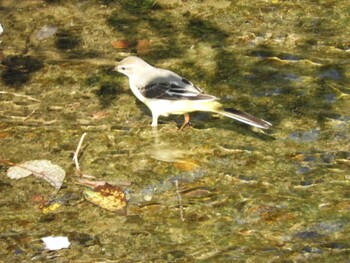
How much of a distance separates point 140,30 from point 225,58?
126cm

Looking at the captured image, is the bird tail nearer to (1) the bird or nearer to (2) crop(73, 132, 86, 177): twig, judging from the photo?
(1) the bird

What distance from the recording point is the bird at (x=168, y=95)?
8.34m

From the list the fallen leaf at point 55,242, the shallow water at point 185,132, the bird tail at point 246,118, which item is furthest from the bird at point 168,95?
the fallen leaf at point 55,242

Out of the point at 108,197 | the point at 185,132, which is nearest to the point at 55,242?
the point at 108,197

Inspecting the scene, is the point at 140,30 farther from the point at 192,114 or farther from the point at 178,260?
the point at 178,260

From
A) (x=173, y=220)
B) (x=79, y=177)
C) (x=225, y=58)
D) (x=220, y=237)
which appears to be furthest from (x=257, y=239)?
(x=225, y=58)

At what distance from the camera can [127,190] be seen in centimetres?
766

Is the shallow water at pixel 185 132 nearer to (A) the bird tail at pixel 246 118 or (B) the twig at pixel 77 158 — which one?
(B) the twig at pixel 77 158

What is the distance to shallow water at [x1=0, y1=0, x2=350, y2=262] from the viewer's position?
22.8ft

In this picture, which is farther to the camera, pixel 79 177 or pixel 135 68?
pixel 135 68

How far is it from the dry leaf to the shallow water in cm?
9

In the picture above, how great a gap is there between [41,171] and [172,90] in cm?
152

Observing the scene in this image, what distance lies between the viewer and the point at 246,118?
8.21 m

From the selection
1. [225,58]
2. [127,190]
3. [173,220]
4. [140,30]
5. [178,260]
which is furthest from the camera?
[140,30]
